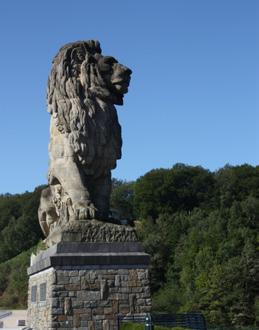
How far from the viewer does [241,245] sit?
41.3 meters

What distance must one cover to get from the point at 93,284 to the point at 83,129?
2.78 meters

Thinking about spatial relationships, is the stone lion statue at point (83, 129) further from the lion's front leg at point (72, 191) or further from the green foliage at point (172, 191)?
the green foliage at point (172, 191)

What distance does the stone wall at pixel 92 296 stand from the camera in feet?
36.3

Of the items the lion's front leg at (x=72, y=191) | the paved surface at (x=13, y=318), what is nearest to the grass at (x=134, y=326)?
the lion's front leg at (x=72, y=191)

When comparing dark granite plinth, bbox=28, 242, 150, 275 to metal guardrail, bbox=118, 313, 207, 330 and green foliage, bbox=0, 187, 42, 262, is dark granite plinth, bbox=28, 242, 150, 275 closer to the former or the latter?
metal guardrail, bbox=118, 313, 207, 330

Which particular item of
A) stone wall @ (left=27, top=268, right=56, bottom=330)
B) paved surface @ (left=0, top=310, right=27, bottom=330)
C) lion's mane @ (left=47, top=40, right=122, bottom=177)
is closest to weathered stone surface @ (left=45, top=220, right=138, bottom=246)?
stone wall @ (left=27, top=268, right=56, bottom=330)

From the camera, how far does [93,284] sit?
1130cm

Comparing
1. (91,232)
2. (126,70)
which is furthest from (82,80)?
(91,232)

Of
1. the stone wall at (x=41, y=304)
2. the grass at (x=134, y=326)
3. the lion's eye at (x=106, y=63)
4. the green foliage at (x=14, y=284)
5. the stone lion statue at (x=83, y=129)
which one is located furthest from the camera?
the green foliage at (x=14, y=284)

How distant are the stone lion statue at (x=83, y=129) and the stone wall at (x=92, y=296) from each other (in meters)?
1.06

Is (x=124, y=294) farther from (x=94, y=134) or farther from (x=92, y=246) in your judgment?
(x=94, y=134)

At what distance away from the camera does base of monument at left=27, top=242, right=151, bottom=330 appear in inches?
436

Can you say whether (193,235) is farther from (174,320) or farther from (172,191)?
(174,320)

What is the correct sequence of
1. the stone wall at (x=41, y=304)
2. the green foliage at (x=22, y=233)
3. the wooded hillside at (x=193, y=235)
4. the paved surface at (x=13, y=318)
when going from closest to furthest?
1. the stone wall at (x=41, y=304)
2. the paved surface at (x=13, y=318)
3. the wooded hillside at (x=193, y=235)
4. the green foliage at (x=22, y=233)
